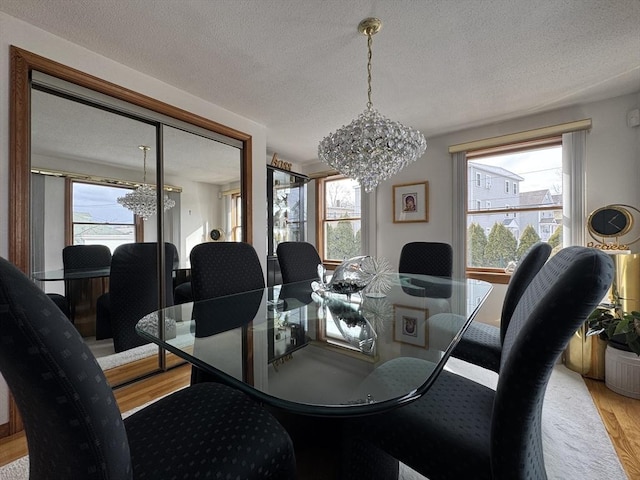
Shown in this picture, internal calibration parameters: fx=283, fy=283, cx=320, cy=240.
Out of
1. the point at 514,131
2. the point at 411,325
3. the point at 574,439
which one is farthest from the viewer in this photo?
the point at 514,131

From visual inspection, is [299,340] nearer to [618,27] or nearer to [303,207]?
[618,27]

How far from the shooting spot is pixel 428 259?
2789 millimetres

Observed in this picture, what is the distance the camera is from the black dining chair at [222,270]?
171cm

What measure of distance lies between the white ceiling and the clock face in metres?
1.04

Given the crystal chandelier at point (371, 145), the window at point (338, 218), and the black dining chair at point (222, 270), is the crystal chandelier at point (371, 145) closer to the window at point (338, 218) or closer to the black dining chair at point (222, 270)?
the black dining chair at point (222, 270)

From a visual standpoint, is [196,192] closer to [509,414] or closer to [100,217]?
[100,217]

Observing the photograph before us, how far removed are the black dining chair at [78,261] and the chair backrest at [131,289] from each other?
80mm

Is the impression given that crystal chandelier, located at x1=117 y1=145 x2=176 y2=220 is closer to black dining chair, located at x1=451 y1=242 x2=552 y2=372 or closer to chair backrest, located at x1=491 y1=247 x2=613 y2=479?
black dining chair, located at x1=451 y1=242 x2=552 y2=372

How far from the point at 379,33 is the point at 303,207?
9.09ft

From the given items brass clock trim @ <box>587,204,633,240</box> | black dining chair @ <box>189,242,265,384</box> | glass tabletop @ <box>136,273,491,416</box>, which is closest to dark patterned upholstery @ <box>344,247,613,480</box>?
glass tabletop @ <box>136,273,491,416</box>

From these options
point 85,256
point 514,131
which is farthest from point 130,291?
point 514,131

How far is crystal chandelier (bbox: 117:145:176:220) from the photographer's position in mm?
2334

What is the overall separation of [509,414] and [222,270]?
164 centimetres

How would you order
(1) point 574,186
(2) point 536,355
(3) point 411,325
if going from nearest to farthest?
(2) point 536,355
(3) point 411,325
(1) point 574,186
